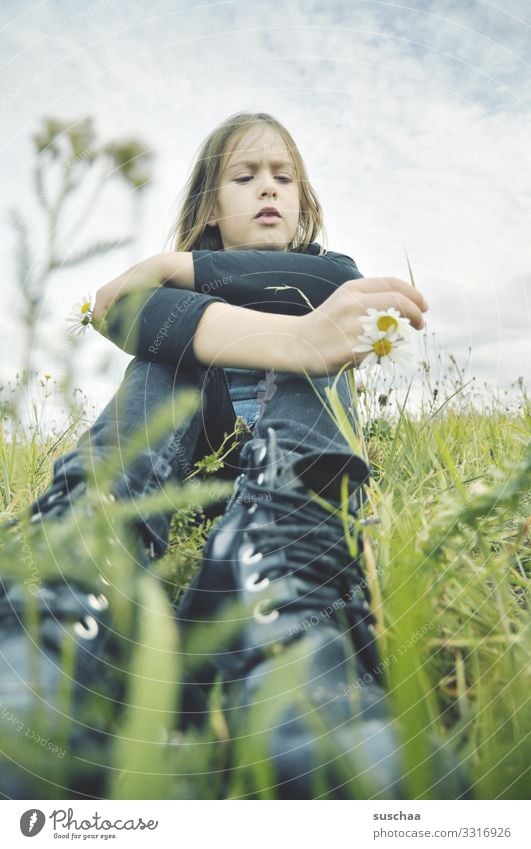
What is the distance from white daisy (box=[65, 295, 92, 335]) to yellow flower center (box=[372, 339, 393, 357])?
1.29 feet

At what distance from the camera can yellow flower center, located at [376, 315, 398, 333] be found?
671 millimetres

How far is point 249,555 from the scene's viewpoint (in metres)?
0.53

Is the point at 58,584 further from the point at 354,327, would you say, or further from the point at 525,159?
the point at 525,159

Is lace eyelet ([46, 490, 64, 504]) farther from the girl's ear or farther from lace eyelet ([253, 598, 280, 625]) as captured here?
the girl's ear

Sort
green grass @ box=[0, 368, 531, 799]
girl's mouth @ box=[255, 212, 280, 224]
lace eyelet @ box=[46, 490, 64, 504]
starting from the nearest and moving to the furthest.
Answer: green grass @ box=[0, 368, 531, 799] < lace eyelet @ box=[46, 490, 64, 504] < girl's mouth @ box=[255, 212, 280, 224]

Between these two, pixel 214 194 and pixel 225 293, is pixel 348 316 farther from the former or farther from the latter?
pixel 214 194

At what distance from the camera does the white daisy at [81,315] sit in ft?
2.64

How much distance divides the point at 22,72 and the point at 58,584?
0.53m

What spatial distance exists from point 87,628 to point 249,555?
15 cm

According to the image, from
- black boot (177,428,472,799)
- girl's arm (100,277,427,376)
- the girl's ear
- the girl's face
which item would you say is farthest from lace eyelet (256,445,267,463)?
the girl's ear

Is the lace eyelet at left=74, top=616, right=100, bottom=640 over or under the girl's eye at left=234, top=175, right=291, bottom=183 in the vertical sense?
under

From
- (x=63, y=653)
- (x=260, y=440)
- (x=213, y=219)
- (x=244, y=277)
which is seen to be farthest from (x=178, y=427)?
(x=213, y=219)
